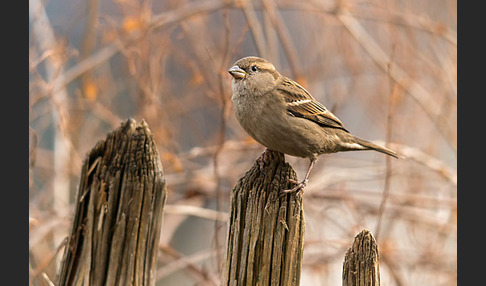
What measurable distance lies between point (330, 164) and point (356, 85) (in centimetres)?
91

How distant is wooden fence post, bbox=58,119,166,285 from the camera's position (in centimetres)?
201

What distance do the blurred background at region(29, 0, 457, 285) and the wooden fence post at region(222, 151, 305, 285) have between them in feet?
7.19

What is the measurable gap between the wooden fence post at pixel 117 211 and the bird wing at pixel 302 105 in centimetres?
142

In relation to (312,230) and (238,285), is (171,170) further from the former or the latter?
(238,285)

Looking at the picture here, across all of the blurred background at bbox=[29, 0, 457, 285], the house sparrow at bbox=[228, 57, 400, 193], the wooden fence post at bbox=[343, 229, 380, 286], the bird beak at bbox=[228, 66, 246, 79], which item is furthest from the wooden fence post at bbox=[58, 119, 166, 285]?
the blurred background at bbox=[29, 0, 457, 285]

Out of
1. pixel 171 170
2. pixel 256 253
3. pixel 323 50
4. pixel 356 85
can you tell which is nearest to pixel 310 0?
pixel 323 50

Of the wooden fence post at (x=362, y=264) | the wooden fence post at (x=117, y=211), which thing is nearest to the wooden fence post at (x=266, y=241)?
the wooden fence post at (x=362, y=264)

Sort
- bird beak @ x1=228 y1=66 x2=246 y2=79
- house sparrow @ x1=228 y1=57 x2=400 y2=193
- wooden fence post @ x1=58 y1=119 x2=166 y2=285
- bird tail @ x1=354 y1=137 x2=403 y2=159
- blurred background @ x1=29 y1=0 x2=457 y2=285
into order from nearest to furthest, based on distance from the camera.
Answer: wooden fence post @ x1=58 y1=119 x2=166 y2=285 < house sparrow @ x1=228 y1=57 x2=400 y2=193 < bird beak @ x1=228 y1=66 x2=246 y2=79 < bird tail @ x1=354 y1=137 x2=403 y2=159 < blurred background @ x1=29 y1=0 x2=457 y2=285

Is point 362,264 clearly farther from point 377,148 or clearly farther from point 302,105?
point 377,148

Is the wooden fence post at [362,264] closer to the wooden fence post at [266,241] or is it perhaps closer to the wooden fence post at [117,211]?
the wooden fence post at [266,241]

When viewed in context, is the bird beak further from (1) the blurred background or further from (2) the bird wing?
(1) the blurred background

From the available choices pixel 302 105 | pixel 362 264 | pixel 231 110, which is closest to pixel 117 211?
pixel 362 264

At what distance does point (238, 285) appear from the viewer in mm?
2062

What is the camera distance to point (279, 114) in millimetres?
3199
